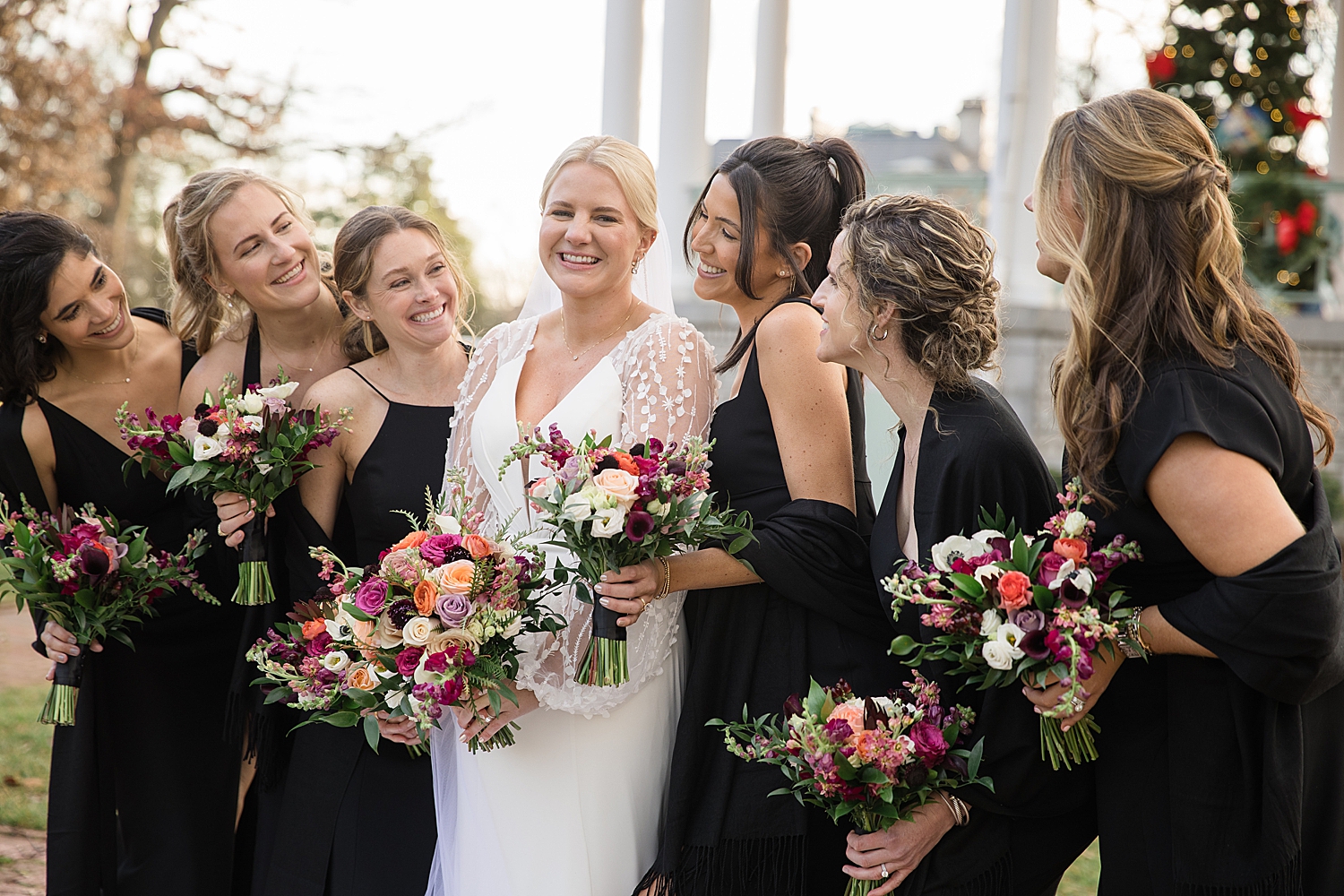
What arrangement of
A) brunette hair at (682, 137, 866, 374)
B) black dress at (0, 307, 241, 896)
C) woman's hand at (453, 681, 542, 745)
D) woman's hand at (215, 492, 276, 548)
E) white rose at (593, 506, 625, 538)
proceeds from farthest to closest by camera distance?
black dress at (0, 307, 241, 896), woman's hand at (215, 492, 276, 548), brunette hair at (682, 137, 866, 374), woman's hand at (453, 681, 542, 745), white rose at (593, 506, 625, 538)

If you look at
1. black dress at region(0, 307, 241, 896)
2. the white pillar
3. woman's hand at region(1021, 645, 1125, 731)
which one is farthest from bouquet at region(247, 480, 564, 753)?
the white pillar

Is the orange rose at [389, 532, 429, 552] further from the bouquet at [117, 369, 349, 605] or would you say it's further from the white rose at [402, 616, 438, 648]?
the bouquet at [117, 369, 349, 605]

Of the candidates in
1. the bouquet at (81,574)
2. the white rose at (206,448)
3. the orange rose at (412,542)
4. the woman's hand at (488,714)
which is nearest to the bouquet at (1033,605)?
the woman's hand at (488,714)

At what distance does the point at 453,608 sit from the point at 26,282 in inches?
90.8

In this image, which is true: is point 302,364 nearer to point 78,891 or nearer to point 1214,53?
point 78,891

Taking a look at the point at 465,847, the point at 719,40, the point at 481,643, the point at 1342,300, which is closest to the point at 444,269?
the point at 481,643

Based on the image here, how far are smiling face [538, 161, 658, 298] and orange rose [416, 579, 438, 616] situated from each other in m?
1.04

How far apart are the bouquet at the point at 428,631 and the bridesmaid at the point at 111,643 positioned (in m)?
1.43

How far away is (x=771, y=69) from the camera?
9.54 m

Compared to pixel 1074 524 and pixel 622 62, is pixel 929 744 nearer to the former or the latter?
pixel 1074 524

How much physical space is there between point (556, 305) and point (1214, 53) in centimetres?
1160

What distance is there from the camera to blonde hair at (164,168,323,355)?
4223 mm

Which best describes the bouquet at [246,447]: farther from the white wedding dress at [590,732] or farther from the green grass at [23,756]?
the green grass at [23,756]

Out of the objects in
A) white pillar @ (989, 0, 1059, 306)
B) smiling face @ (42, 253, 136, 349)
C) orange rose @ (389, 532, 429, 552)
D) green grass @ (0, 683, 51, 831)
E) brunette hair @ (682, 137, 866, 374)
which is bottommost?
green grass @ (0, 683, 51, 831)
